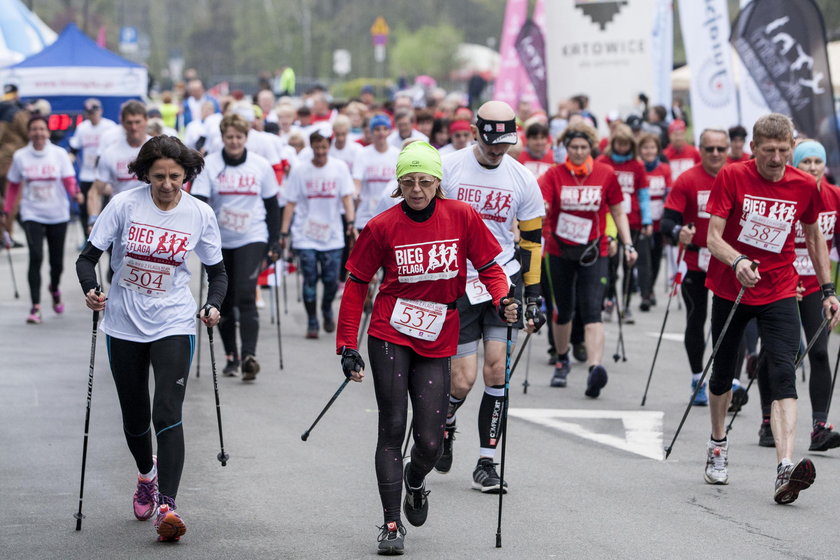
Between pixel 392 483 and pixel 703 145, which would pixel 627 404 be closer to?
pixel 703 145

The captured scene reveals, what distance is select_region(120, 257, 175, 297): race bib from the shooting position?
7172mm

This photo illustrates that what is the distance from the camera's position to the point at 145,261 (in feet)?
23.5

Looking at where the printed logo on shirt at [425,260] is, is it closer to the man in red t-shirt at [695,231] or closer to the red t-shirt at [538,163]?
the man in red t-shirt at [695,231]

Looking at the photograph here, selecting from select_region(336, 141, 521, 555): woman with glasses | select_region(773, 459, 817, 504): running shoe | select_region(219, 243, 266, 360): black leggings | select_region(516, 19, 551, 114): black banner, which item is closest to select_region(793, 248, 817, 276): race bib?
select_region(773, 459, 817, 504): running shoe

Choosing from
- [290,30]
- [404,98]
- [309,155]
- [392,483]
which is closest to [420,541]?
[392,483]

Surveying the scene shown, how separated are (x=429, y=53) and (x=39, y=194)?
71921mm

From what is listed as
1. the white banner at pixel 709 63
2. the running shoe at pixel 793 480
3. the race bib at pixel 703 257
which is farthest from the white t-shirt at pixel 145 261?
the white banner at pixel 709 63

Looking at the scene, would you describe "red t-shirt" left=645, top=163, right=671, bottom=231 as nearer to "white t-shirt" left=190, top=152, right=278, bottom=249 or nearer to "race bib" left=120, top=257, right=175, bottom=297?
"white t-shirt" left=190, top=152, right=278, bottom=249

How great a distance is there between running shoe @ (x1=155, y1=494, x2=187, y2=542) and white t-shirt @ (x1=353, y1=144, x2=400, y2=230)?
906 centimetres

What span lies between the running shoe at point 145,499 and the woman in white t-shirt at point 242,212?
4.33 m

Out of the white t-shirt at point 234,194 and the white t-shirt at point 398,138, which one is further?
the white t-shirt at point 398,138

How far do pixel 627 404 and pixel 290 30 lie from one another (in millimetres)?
86441

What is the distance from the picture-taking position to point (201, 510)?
25.0ft

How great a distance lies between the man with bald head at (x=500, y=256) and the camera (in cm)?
817
